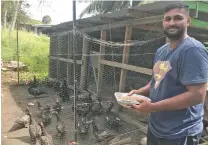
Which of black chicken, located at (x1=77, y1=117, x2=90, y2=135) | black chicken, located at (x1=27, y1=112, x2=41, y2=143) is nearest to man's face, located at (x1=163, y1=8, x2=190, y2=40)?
black chicken, located at (x1=27, y1=112, x2=41, y2=143)

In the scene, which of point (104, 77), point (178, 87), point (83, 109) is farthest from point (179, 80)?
point (104, 77)

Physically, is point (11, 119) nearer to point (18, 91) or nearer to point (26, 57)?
point (18, 91)

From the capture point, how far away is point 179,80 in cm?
179

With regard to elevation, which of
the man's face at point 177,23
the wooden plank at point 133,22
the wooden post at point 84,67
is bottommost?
the wooden post at point 84,67

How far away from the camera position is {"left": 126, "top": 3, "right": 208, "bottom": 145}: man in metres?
1.71

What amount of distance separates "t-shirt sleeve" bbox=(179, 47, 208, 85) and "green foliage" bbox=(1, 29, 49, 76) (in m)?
13.4

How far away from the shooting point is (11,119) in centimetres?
638

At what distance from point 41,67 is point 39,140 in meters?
11.4

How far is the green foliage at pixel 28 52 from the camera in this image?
15445mm

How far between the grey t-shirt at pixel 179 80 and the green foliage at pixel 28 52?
518 inches

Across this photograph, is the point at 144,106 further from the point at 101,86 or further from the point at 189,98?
the point at 101,86

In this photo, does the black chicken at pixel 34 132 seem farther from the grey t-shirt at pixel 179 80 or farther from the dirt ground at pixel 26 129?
the grey t-shirt at pixel 179 80

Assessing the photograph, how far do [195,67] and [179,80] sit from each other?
0.48 ft

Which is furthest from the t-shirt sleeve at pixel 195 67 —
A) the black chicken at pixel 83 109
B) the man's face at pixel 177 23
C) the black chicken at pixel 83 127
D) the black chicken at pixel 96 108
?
the black chicken at pixel 96 108
